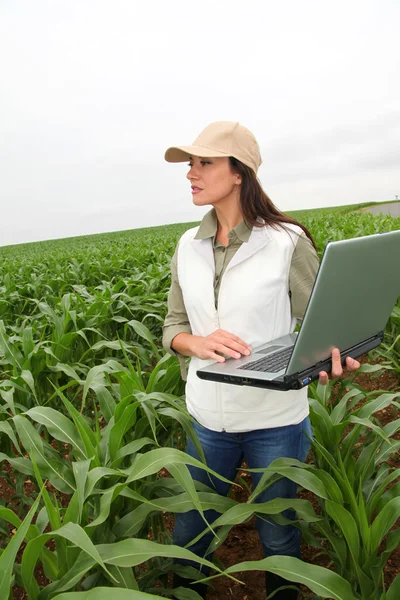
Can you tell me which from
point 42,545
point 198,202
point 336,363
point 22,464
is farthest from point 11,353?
point 336,363

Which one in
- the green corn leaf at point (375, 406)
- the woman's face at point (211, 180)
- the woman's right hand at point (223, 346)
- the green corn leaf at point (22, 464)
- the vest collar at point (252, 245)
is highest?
the woman's face at point (211, 180)

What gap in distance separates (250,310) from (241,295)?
0.16 feet

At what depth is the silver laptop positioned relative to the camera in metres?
1.08

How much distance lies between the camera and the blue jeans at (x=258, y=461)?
1.50 m

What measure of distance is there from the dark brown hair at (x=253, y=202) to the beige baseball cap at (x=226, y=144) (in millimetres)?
30

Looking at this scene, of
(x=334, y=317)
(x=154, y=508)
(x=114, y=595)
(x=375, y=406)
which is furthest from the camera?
(x=375, y=406)

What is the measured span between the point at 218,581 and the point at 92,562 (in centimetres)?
98

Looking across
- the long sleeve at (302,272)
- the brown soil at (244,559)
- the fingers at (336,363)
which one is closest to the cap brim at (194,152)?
the long sleeve at (302,272)

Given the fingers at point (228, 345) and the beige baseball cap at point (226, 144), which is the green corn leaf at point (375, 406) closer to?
the fingers at point (228, 345)

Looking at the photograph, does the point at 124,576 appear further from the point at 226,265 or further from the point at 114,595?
the point at 226,265

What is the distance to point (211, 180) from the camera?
1.49 metres

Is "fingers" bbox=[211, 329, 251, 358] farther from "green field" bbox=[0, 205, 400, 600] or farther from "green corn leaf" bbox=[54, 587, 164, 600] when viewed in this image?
"green corn leaf" bbox=[54, 587, 164, 600]

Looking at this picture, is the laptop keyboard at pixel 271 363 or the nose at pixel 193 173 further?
the nose at pixel 193 173

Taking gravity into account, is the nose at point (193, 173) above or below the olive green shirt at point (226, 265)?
above
